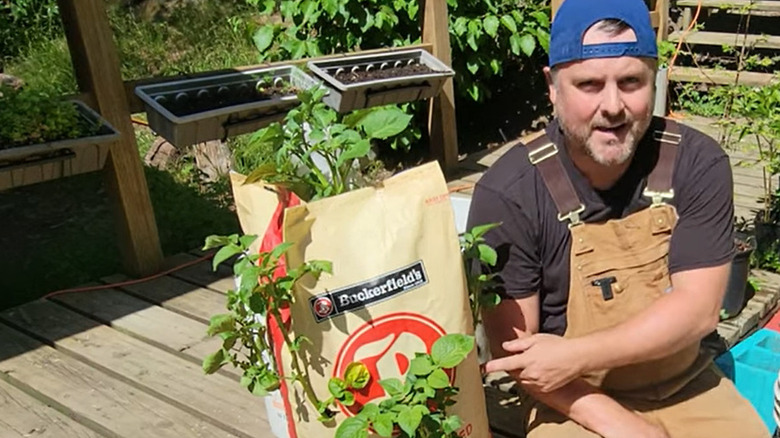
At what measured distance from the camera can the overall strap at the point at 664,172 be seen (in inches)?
72.0

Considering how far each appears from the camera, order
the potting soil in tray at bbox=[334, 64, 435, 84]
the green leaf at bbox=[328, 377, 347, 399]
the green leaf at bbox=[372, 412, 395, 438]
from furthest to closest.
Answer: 1. the potting soil in tray at bbox=[334, 64, 435, 84]
2. the green leaf at bbox=[328, 377, 347, 399]
3. the green leaf at bbox=[372, 412, 395, 438]

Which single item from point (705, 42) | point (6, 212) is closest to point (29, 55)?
point (6, 212)

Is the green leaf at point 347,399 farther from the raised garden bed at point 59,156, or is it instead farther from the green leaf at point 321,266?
the raised garden bed at point 59,156

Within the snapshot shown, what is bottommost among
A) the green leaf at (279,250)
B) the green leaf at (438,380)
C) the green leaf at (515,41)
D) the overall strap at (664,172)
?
the green leaf at (515,41)

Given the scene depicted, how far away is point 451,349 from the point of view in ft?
4.63

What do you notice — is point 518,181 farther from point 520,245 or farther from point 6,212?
point 6,212

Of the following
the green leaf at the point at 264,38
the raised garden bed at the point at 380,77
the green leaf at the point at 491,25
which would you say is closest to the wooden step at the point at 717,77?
the green leaf at the point at 491,25

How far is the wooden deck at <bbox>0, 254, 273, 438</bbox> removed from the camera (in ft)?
7.92

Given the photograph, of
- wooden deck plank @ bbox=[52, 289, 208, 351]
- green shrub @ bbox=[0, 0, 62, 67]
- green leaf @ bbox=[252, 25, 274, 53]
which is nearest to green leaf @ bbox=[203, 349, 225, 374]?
wooden deck plank @ bbox=[52, 289, 208, 351]

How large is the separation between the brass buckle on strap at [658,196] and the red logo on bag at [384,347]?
0.64 m

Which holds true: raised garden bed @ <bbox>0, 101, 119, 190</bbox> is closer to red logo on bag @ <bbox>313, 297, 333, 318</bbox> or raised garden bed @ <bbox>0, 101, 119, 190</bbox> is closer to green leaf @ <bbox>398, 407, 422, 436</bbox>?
red logo on bag @ <bbox>313, 297, 333, 318</bbox>

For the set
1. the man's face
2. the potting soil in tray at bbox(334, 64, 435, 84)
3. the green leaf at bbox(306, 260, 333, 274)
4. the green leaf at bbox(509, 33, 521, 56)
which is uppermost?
the man's face

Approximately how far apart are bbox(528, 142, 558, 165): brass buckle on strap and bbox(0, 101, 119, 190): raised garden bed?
1850 mm

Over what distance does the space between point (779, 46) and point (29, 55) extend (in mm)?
5676
